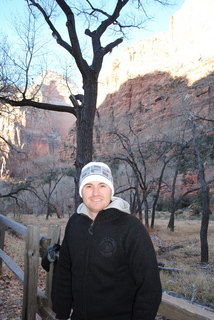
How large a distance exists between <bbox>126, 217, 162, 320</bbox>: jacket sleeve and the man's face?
0.28 meters

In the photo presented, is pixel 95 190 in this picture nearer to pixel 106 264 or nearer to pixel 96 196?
pixel 96 196

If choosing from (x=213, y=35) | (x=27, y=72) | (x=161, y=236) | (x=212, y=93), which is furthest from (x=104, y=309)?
(x=213, y=35)

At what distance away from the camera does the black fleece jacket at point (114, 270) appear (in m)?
1.35

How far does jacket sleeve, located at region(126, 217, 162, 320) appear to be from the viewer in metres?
1.33

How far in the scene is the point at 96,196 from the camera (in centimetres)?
166

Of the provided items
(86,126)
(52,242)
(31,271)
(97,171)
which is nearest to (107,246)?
(97,171)

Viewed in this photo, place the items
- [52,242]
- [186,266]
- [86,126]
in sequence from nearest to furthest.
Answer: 1. [52,242]
2. [86,126]
3. [186,266]

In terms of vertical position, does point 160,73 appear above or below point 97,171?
above

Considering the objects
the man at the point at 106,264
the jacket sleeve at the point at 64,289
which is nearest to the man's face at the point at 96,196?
the man at the point at 106,264

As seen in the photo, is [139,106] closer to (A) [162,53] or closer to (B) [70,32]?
(A) [162,53]

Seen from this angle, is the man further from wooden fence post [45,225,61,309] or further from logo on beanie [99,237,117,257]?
wooden fence post [45,225,61,309]

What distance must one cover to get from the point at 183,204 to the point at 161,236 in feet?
51.6

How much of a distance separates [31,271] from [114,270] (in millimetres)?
1408

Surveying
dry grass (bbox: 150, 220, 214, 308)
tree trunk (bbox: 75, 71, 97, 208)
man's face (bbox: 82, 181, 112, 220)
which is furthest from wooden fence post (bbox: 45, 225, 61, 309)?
tree trunk (bbox: 75, 71, 97, 208)
